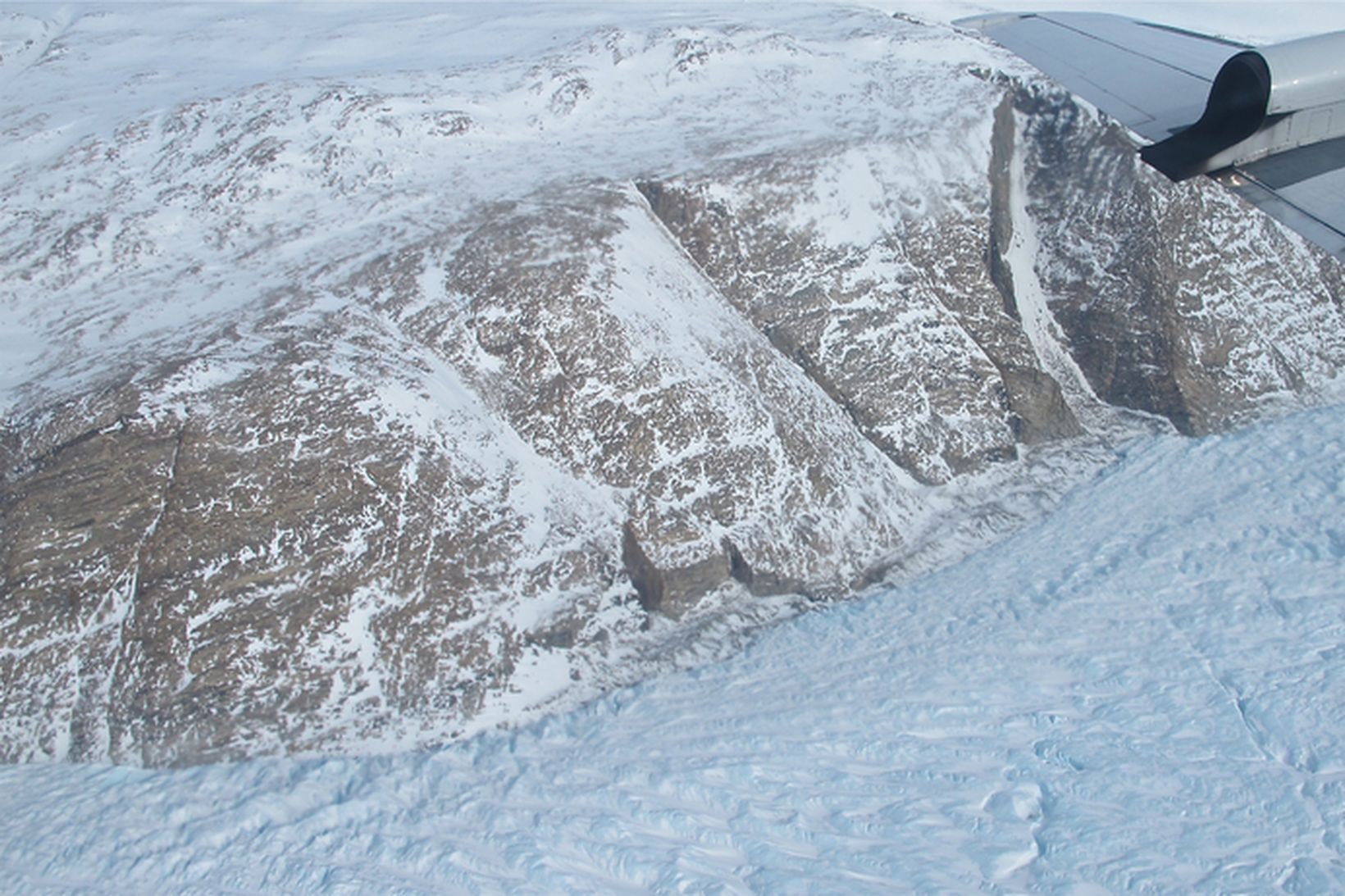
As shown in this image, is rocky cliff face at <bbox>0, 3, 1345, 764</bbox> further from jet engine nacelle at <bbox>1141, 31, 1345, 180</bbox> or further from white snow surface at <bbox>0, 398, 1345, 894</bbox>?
jet engine nacelle at <bbox>1141, 31, 1345, 180</bbox>

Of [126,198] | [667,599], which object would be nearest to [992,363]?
[667,599]

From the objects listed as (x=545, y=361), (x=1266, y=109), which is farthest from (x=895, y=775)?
(x=1266, y=109)

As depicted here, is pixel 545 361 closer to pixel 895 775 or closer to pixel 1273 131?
pixel 895 775

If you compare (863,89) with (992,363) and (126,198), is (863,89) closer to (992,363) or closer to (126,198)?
(992,363)

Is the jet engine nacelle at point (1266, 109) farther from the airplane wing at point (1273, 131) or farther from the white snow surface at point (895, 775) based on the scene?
the white snow surface at point (895, 775)

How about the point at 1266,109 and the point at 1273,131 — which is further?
the point at 1273,131

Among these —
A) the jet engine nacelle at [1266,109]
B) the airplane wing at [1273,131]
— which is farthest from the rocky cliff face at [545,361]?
the jet engine nacelle at [1266,109]
